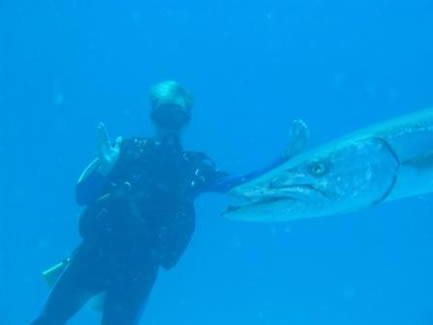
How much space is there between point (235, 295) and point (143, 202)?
3851 cm

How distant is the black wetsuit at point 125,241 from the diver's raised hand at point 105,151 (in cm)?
23

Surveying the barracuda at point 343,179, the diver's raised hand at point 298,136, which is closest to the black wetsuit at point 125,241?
the diver's raised hand at point 298,136

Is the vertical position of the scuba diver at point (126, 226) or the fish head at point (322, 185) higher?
the scuba diver at point (126, 226)

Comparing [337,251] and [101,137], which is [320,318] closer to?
[337,251]

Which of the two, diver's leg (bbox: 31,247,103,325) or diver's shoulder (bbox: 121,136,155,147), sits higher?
diver's shoulder (bbox: 121,136,155,147)

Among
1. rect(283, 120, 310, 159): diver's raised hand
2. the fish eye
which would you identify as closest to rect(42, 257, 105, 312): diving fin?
rect(283, 120, 310, 159): diver's raised hand

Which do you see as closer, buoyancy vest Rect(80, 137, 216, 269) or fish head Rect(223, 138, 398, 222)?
fish head Rect(223, 138, 398, 222)

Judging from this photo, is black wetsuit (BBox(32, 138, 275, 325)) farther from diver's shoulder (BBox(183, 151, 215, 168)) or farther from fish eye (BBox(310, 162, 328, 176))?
fish eye (BBox(310, 162, 328, 176))

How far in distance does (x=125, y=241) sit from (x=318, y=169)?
295 centimetres

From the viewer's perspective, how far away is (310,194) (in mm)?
2998

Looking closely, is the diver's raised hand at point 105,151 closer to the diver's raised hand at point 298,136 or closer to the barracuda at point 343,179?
the diver's raised hand at point 298,136

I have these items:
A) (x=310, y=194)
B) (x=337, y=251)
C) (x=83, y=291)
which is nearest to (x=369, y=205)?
(x=310, y=194)

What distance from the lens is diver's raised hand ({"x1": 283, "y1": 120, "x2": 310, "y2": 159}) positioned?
17.6 feet

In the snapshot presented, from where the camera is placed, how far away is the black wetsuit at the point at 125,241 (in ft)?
18.1
